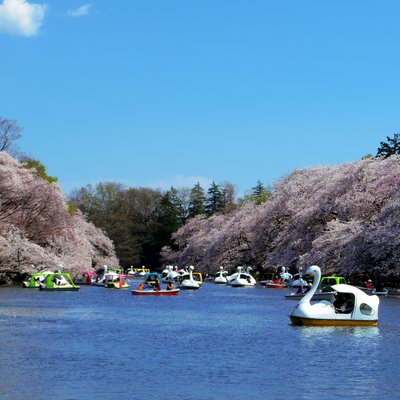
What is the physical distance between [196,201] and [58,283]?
297 feet

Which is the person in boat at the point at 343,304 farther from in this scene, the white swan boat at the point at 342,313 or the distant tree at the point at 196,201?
the distant tree at the point at 196,201

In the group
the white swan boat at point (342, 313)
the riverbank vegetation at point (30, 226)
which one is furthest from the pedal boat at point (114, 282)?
the white swan boat at point (342, 313)

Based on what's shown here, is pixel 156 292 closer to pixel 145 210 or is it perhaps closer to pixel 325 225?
pixel 325 225

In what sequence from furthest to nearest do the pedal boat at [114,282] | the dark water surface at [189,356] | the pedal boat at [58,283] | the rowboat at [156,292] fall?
the pedal boat at [114,282] → the pedal boat at [58,283] → the rowboat at [156,292] → the dark water surface at [189,356]

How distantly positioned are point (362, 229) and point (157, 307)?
22002 millimetres

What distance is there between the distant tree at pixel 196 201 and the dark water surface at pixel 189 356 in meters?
111

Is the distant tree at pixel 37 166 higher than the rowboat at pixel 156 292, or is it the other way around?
the distant tree at pixel 37 166

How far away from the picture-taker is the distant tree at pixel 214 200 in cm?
16262

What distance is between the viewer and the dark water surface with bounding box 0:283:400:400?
23422 millimetres

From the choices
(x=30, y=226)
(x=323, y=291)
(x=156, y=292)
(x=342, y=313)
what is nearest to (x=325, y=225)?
(x=156, y=292)

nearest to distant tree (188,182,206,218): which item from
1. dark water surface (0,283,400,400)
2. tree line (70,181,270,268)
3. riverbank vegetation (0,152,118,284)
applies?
tree line (70,181,270,268)

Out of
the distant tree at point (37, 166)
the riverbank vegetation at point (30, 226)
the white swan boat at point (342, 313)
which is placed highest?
the distant tree at point (37, 166)

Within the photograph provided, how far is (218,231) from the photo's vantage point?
126000 mm

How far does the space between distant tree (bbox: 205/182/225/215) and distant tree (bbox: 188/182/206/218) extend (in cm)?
105
